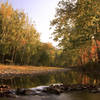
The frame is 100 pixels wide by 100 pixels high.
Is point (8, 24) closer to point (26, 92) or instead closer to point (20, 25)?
point (20, 25)

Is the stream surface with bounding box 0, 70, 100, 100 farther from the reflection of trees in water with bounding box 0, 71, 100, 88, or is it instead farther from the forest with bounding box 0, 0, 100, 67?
the forest with bounding box 0, 0, 100, 67

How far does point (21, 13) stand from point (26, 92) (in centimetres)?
3754

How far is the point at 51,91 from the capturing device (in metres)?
8.04

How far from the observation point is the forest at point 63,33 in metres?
12.2

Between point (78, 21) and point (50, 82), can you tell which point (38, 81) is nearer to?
point (50, 82)

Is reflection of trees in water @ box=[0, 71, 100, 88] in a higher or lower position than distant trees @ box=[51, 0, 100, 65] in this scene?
lower

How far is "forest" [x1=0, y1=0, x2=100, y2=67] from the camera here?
40.1 feet

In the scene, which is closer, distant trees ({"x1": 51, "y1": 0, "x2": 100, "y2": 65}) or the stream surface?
the stream surface

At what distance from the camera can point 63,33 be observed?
18.9 m

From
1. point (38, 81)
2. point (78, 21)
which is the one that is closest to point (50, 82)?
point (38, 81)

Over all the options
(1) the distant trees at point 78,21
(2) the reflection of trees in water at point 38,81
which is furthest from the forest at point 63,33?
(2) the reflection of trees in water at point 38,81

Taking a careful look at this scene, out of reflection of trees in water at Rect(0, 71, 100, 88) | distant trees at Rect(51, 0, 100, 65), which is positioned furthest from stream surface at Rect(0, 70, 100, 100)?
distant trees at Rect(51, 0, 100, 65)

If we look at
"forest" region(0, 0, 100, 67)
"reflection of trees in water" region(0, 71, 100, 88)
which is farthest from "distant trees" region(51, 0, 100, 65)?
"reflection of trees in water" region(0, 71, 100, 88)

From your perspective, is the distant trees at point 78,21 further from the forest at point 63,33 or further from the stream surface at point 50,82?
the stream surface at point 50,82
